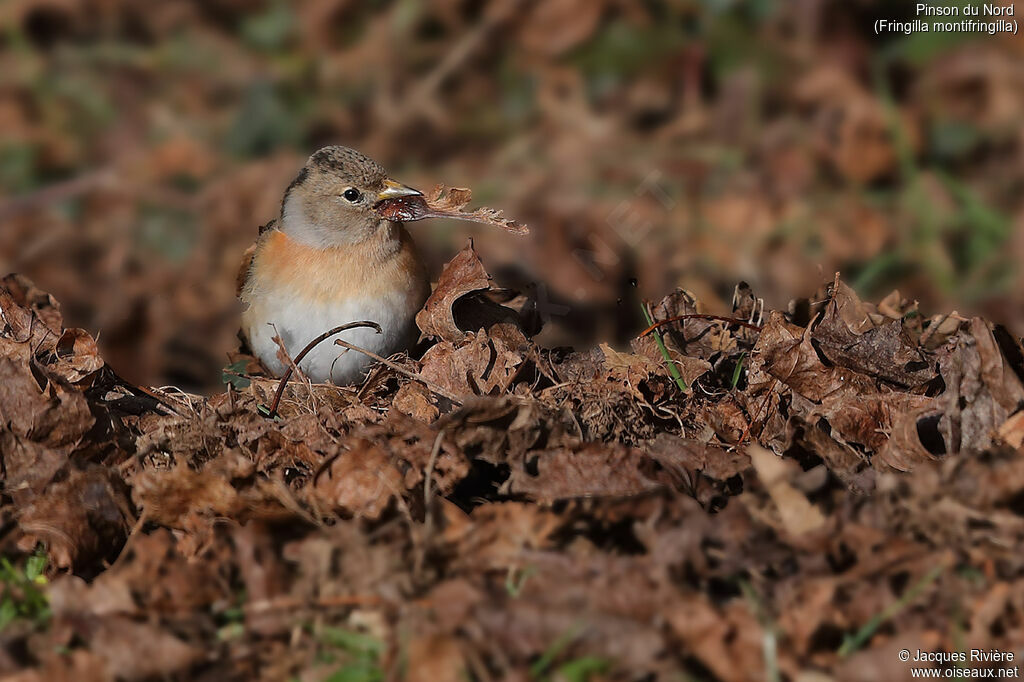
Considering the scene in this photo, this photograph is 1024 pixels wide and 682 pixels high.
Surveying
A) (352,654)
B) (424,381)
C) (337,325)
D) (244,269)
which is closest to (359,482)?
(352,654)

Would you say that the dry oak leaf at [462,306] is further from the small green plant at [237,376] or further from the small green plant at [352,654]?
the small green plant at [352,654]

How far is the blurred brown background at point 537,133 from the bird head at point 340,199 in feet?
7.56

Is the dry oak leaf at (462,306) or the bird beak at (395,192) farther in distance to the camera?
the bird beak at (395,192)

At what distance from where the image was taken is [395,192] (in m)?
4.97

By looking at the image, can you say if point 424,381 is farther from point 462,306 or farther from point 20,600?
point 20,600

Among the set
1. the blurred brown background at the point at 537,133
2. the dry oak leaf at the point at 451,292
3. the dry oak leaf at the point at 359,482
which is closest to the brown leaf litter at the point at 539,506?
the dry oak leaf at the point at 359,482

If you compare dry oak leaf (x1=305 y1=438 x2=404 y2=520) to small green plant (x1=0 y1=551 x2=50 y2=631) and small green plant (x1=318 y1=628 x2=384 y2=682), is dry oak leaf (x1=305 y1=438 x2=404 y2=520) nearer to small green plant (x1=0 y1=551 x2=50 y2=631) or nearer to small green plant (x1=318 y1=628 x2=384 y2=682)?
small green plant (x1=318 y1=628 x2=384 y2=682)

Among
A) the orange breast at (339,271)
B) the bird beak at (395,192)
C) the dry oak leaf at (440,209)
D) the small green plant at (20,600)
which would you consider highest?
the bird beak at (395,192)

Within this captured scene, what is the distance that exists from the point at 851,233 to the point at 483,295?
377 centimetres

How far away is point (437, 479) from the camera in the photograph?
3.34 meters

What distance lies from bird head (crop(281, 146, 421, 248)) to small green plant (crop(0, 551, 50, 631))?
216cm

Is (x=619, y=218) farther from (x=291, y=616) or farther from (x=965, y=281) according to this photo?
(x=291, y=616)

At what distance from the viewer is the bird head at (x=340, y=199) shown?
195 inches

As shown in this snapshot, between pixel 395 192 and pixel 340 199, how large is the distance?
0.22 metres
